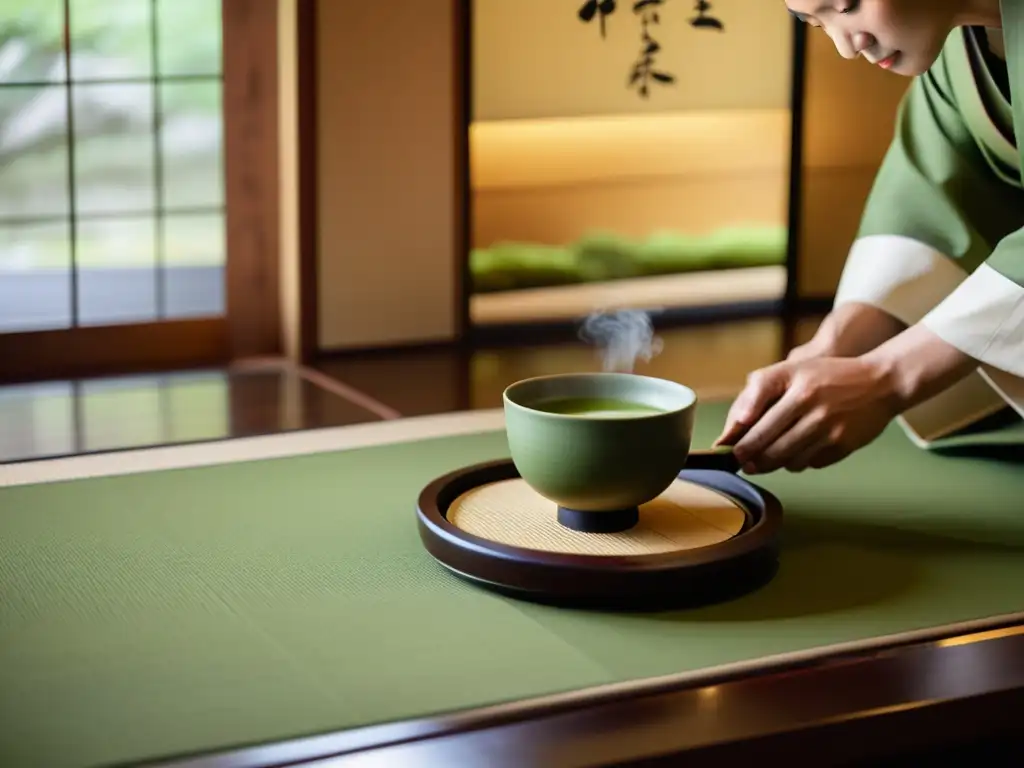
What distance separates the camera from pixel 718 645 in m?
1.50

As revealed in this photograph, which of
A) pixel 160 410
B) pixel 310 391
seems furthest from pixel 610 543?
pixel 310 391

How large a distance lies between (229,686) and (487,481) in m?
0.54

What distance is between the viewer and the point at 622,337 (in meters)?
4.12

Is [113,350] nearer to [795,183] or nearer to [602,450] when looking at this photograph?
[795,183]

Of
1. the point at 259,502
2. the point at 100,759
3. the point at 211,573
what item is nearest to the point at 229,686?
the point at 100,759

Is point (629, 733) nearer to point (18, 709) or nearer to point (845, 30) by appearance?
point (18, 709)

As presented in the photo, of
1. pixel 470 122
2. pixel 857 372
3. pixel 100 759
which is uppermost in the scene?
pixel 470 122

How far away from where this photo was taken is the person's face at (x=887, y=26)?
177 cm

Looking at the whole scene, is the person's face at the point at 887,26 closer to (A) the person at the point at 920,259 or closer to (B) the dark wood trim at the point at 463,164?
(A) the person at the point at 920,259

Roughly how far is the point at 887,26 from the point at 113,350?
7.51 feet

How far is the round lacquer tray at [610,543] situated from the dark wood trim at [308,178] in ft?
6.06

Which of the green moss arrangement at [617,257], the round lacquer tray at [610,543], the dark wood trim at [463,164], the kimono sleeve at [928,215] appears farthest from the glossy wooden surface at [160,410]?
the kimono sleeve at [928,215]

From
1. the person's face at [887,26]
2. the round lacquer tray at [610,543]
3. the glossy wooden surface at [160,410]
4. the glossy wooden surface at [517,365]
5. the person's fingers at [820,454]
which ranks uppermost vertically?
the person's face at [887,26]

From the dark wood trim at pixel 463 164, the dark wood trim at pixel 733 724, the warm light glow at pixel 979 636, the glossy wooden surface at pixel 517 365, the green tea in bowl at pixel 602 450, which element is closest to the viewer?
the dark wood trim at pixel 733 724
